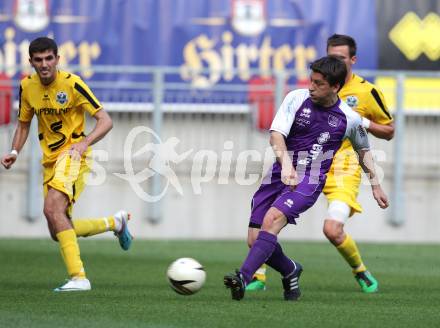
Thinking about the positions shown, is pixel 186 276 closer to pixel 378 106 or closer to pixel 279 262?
pixel 279 262

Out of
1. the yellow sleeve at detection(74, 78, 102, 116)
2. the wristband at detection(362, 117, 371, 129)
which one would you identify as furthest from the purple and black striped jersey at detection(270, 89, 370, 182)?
the yellow sleeve at detection(74, 78, 102, 116)

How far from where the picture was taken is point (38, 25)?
19.0 metres

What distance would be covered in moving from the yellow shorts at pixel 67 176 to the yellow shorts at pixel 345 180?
2.13m

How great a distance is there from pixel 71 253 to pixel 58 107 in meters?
1.30

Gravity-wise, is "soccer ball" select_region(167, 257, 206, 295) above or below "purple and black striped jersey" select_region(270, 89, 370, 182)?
below

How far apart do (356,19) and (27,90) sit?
32.3ft

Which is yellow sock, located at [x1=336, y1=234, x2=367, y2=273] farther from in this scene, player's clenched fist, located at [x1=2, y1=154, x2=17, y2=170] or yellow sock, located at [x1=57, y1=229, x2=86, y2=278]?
player's clenched fist, located at [x1=2, y1=154, x2=17, y2=170]

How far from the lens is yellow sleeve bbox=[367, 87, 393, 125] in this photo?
35.7 ft

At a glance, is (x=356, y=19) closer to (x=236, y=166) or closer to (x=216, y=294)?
(x=236, y=166)

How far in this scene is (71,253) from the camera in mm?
9883

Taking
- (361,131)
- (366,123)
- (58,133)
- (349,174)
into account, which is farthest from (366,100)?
(58,133)

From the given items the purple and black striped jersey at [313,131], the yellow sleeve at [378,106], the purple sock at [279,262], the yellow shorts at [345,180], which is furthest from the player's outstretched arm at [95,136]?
the yellow sleeve at [378,106]

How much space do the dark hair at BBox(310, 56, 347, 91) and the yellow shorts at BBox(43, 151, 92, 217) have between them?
2.39 meters

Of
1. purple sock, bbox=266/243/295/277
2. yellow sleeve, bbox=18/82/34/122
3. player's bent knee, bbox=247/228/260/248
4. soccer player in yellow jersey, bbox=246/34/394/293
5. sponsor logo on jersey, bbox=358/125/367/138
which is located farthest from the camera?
yellow sleeve, bbox=18/82/34/122
